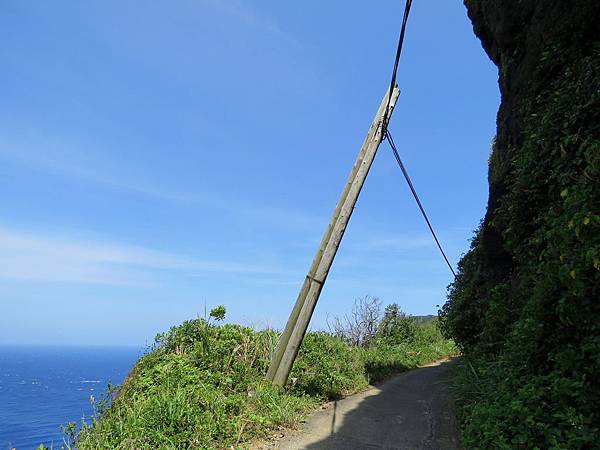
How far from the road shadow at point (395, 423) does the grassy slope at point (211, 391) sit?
0.76 meters

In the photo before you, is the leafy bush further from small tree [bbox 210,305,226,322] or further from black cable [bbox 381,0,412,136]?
black cable [bbox 381,0,412,136]

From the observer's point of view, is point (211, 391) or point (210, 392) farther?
point (211, 391)

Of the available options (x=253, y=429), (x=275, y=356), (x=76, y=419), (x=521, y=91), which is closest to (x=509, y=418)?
(x=253, y=429)

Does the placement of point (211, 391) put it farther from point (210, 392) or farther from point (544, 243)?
point (544, 243)

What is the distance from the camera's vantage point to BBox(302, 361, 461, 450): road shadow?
5.35 metres

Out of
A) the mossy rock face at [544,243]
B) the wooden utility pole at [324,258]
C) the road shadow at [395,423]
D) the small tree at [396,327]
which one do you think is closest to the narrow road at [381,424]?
the road shadow at [395,423]

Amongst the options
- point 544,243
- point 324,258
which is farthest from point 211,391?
point 544,243

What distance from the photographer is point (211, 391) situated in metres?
5.95

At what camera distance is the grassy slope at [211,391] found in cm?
473

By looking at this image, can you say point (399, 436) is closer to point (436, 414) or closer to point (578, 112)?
point (436, 414)

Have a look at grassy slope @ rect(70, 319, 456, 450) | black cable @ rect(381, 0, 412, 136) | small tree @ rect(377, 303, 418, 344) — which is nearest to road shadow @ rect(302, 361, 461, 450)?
grassy slope @ rect(70, 319, 456, 450)

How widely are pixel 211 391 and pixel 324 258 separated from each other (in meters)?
3.24

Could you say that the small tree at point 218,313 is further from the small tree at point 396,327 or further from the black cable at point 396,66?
the small tree at point 396,327

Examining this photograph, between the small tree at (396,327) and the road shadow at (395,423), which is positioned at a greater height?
the small tree at (396,327)
